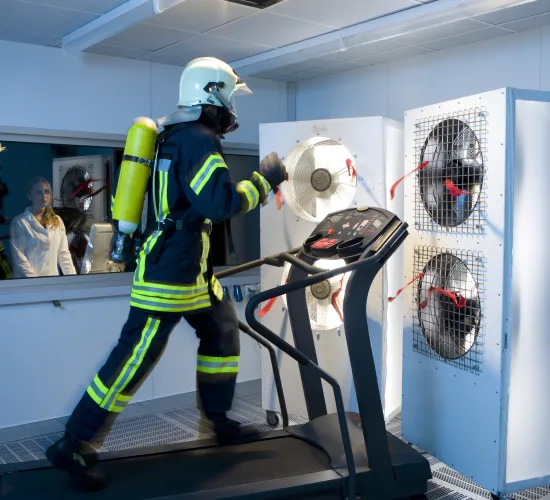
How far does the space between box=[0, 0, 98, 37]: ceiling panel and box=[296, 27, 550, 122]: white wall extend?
2162 mm

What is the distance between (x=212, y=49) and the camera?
179 inches

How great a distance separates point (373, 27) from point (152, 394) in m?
2.98

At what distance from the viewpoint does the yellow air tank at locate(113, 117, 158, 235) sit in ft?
9.21

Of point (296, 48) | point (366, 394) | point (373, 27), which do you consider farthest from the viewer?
point (296, 48)

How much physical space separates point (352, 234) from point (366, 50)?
2.06m

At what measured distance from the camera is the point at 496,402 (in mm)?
2867

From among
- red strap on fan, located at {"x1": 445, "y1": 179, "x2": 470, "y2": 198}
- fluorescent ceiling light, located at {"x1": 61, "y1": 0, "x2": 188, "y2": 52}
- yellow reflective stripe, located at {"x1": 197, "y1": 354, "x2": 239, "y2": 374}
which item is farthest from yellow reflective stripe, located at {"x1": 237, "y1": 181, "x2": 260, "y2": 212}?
fluorescent ceiling light, located at {"x1": 61, "y1": 0, "x2": 188, "y2": 52}

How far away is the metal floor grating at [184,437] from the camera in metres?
3.13

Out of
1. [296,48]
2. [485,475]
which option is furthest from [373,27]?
[485,475]

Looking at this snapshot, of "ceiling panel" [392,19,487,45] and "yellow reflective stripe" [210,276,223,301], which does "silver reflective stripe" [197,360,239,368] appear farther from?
"ceiling panel" [392,19,487,45]

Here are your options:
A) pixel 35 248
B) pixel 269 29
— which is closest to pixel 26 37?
pixel 35 248

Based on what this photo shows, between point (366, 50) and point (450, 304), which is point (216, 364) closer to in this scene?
point (450, 304)

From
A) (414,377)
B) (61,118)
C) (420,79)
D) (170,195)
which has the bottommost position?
(414,377)

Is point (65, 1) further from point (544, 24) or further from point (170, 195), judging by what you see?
point (544, 24)
